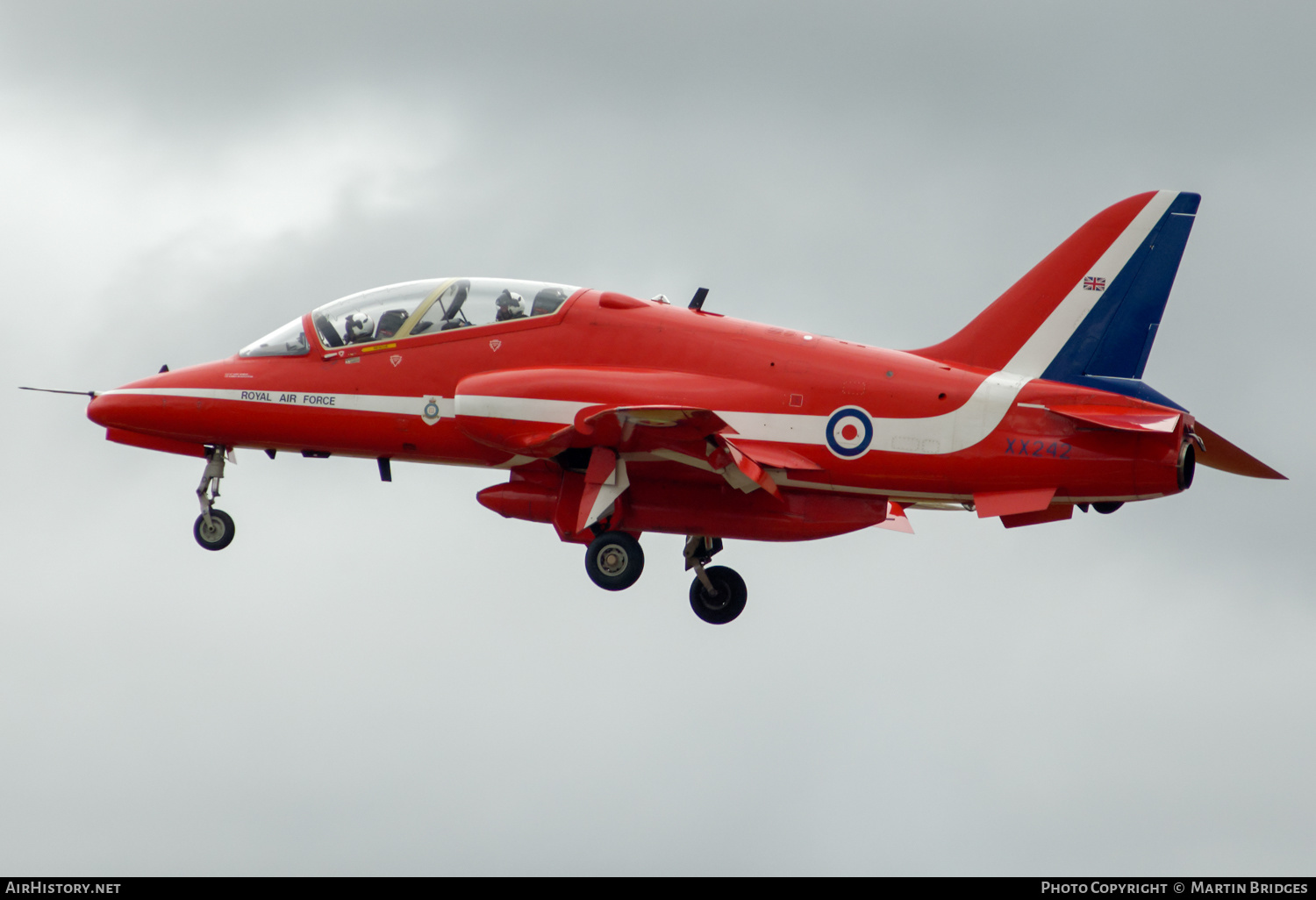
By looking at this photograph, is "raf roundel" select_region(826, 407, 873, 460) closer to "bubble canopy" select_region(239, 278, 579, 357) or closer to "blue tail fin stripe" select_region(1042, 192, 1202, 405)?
"blue tail fin stripe" select_region(1042, 192, 1202, 405)

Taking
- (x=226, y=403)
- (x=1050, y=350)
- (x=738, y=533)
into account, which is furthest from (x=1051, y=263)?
(x=226, y=403)

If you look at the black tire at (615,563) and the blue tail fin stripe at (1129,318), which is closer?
the blue tail fin stripe at (1129,318)

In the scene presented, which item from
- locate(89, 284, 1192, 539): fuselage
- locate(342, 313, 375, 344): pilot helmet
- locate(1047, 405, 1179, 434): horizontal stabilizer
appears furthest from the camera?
locate(342, 313, 375, 344): pilot helmet

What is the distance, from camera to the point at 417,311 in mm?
25312

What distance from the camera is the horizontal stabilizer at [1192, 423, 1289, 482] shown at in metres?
23.2

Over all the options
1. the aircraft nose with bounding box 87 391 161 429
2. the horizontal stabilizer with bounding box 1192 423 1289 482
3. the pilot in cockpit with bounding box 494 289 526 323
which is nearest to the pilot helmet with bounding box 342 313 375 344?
the pilot in cockpit with bounding box 494 289 526 323

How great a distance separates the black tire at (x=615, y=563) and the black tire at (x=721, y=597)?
2918 mm

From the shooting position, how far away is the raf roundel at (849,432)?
77.2ft

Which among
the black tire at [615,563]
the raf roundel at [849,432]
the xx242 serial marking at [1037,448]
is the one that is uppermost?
the raf roundel at [849,432]

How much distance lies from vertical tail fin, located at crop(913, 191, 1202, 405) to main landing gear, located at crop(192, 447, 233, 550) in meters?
11.4

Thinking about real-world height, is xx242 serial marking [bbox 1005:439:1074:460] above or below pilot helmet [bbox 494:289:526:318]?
below

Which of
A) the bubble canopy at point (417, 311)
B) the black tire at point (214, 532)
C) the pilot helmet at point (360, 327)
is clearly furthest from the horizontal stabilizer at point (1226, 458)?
the black tire at point (214, 532)

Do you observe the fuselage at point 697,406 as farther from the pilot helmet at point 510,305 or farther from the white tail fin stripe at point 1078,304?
the white tail fin stripe at point 1078,304

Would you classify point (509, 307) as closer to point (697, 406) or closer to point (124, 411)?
point (697, 406)
